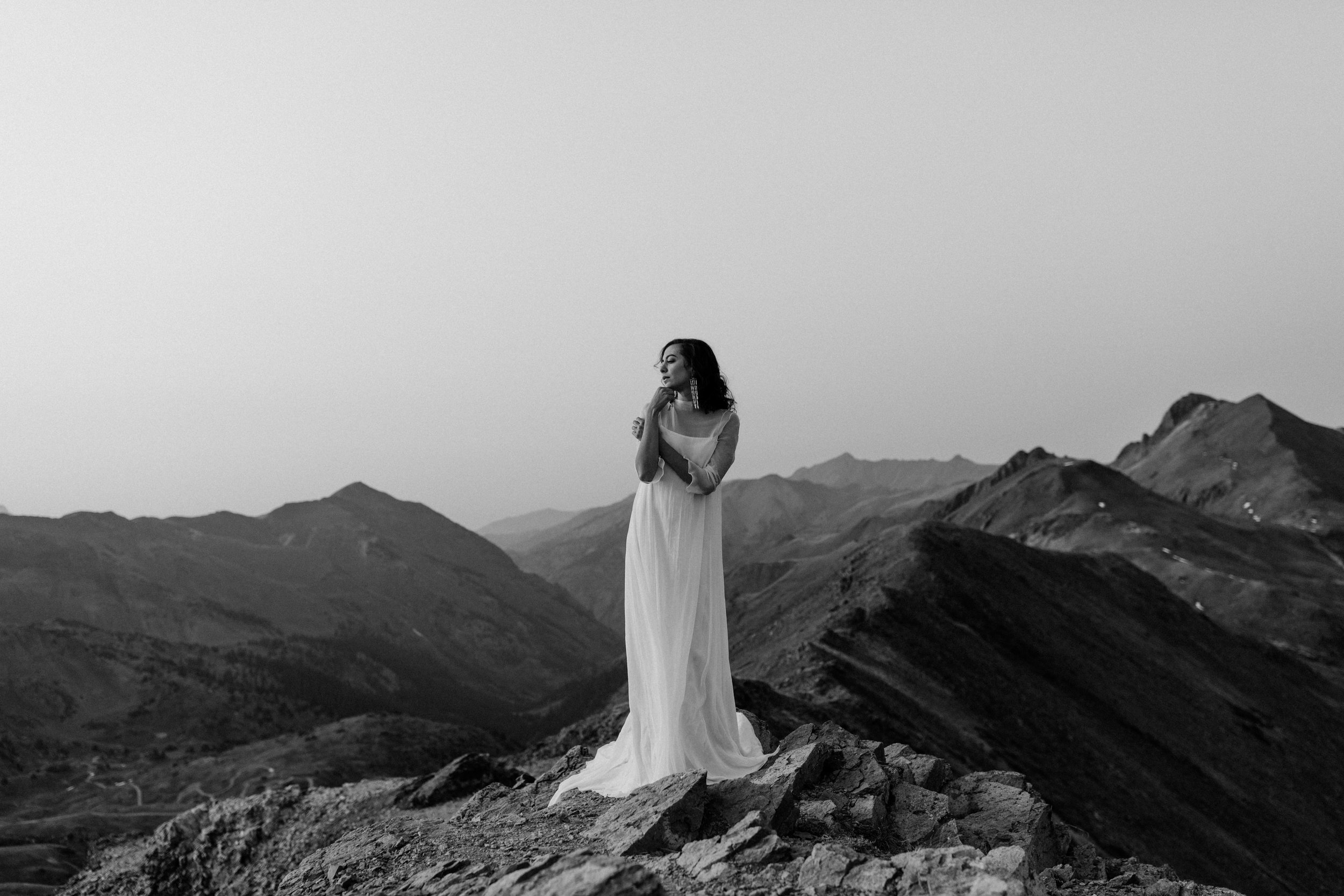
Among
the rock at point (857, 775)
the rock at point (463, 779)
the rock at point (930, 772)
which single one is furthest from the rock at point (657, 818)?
the rock at point (463, 779)

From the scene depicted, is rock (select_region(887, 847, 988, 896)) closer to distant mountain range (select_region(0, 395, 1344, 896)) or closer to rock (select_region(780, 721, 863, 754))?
rock (select_region(780, 721, 863, 754))

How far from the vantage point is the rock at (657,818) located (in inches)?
304

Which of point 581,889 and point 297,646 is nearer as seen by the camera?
point 581,889

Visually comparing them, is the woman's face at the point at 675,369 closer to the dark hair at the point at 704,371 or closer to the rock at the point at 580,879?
the dark hair at the point at 704,371

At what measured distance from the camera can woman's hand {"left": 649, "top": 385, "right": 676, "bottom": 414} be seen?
30.5 ft

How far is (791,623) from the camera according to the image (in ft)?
152

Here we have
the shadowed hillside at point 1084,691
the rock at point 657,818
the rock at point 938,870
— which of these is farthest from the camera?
the shadowed hillside at point 1084,691

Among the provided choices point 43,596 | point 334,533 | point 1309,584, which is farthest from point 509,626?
point 1309,584

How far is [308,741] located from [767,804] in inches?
1811

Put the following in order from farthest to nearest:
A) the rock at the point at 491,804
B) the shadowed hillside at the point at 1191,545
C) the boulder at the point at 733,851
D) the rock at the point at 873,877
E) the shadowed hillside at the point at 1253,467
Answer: the shadowed hillside at the point at 1253,467
the shadowed hillside at the point at 1191,545
the rock at the point at 491,804
the boulder at the point at 733,851
the rock at the point at 873,877

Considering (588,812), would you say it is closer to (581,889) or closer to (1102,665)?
Answer: (581,889)

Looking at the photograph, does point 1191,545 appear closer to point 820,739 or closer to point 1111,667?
point 1111,667

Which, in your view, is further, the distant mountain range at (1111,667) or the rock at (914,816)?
the distant mountain range at (1111,667)

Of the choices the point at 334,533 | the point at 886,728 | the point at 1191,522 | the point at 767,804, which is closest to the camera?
the point at 767,804
